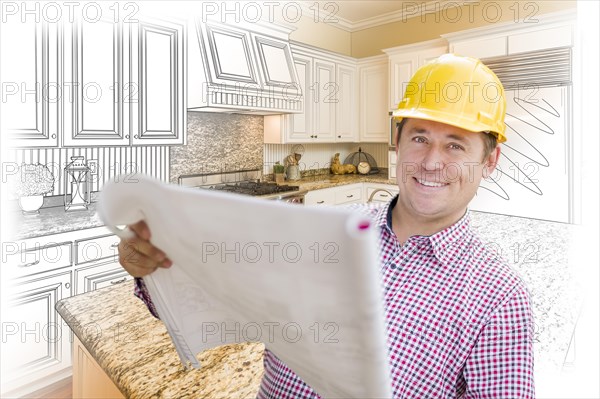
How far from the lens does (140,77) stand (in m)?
2.90

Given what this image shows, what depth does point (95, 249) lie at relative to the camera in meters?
2.48

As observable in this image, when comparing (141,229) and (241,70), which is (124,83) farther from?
(141,229)

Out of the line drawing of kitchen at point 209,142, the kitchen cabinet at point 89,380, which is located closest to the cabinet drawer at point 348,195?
the line drawing of kitchen at point 209,142

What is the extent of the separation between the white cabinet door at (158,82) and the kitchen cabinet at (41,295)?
0.91 m

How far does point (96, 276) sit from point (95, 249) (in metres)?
0.17

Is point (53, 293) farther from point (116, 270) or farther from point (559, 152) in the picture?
point (559, 152)

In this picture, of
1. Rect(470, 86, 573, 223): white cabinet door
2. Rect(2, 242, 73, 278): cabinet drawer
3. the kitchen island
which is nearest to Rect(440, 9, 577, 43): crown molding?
Rect(470, 86, 573, 223): white cabinet door

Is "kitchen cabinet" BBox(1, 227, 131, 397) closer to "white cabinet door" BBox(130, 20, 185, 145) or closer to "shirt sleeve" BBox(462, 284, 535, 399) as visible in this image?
"white cabinet door" BBox(130, 20, 185, 145)

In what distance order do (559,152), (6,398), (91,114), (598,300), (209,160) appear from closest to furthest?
(598,300), (6,398), (91,114), (559,152), (209,160)

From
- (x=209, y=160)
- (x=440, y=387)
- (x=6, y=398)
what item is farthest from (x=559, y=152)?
(x=6, y=398)

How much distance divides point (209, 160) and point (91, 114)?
1.32m

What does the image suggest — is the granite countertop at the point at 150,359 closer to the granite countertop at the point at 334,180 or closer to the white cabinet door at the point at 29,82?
the white cabinet door at the point at 29,82

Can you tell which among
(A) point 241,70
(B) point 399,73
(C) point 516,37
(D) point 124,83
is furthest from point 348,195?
(D) point 124,83

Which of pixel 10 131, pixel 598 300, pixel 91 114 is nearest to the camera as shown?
pixel 598 300
